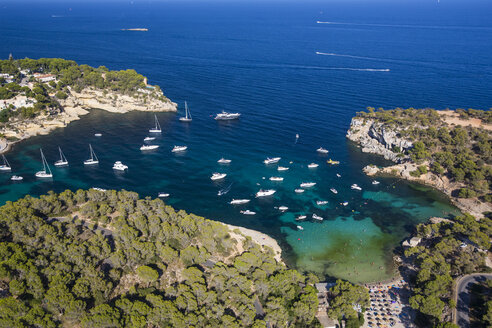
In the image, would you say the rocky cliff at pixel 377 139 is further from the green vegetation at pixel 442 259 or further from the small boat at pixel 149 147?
the small boat at pixel 149 147

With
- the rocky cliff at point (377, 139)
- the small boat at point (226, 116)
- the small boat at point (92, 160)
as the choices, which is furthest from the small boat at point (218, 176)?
the rocky cliff at point (377, 139)

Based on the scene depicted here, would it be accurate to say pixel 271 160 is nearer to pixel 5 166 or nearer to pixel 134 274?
pixel 134 274

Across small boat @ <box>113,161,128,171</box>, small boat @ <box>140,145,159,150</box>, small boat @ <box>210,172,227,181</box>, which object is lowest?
small boat @ <box>113,161,128,171</box>

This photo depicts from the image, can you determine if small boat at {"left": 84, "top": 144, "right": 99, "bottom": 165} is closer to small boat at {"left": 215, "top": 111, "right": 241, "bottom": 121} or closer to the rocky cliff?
small boat at {"left": 215, "top": 111, "right": 241, "bottom": 121}

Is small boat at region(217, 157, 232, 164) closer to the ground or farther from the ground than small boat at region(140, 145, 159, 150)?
farther from the ground

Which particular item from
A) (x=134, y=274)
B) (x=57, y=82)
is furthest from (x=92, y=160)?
(x=57, y=82)

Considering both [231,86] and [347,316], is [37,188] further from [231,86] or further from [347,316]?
[231,86]

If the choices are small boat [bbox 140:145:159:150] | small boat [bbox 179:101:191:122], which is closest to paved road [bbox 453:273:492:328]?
small boat [bbox 140:145:159:150]
